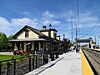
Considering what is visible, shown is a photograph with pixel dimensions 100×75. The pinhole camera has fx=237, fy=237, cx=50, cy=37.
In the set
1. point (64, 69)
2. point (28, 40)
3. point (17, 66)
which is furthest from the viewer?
point (28, 40)

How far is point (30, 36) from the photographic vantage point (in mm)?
58500

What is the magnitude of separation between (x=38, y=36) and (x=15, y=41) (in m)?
5.73

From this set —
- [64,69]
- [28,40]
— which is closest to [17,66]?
[64,69]

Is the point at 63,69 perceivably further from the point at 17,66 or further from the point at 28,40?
the point at 28,40

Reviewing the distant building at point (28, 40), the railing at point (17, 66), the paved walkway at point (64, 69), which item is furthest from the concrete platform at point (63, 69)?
the distant building at point (28, 40)

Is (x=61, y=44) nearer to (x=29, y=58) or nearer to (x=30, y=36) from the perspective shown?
(x=30, y=36)

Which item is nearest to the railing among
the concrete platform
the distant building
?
the concrete platform

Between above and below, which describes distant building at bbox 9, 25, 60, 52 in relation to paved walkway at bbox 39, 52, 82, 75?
above

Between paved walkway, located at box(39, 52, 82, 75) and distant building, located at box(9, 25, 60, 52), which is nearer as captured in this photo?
paved walkway, located at box(39, 52, 82, 75)

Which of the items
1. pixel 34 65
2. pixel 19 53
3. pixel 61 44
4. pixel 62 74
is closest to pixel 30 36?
pixel 19 53

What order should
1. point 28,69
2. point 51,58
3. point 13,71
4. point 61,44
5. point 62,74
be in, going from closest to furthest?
point 13,71
point 62,74
point 28,69
point 51,58
point 61,44

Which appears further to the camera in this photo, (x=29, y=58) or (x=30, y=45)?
(x=30, y=45)

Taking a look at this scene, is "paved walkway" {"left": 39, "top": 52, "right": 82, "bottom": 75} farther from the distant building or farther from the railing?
the distant building

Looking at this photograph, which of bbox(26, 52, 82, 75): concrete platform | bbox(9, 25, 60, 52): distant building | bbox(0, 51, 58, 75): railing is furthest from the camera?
bbox(9, 25, 60, 52): distant building
